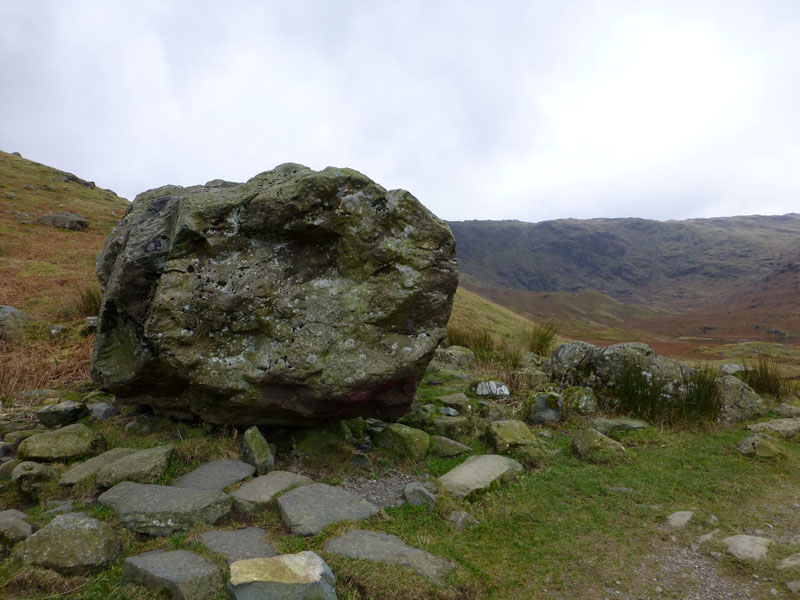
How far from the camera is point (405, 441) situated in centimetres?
672

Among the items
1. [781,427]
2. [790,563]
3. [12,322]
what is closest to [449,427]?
[790,563]

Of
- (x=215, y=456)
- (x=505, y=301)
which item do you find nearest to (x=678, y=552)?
(x=215, y=456)

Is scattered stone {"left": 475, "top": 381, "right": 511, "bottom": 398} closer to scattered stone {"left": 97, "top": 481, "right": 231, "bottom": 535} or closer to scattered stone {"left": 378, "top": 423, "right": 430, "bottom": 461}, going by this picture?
scattered stone {"left": 378, "top": 423, "right": 430, "bottom": 461}

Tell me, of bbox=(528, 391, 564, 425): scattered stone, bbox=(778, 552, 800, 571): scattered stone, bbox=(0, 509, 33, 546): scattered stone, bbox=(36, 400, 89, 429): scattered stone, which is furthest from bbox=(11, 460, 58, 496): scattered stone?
bbox=(528, 391, 564, 425): scattered stone

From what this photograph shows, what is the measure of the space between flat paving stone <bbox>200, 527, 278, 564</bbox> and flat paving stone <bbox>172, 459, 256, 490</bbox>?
908 millimetres

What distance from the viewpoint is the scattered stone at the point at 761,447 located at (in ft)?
22.4

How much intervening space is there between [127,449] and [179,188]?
4.53m

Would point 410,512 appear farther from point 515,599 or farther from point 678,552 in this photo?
point 678,552

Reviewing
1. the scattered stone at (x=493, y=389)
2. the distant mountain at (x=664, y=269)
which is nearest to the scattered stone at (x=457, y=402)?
the scattered stone at (x=493, y=389)

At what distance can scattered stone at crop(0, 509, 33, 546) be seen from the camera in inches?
154

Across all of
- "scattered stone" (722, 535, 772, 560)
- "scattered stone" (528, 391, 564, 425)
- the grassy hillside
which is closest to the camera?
"scattered stone" (722, 535, 772, 560)

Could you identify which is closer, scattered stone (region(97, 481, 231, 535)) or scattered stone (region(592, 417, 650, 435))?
scattered stone (region(97, 481, 231, 535))

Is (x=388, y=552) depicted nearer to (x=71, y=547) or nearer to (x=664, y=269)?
(x=71, y=547)

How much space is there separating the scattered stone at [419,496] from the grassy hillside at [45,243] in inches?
448
